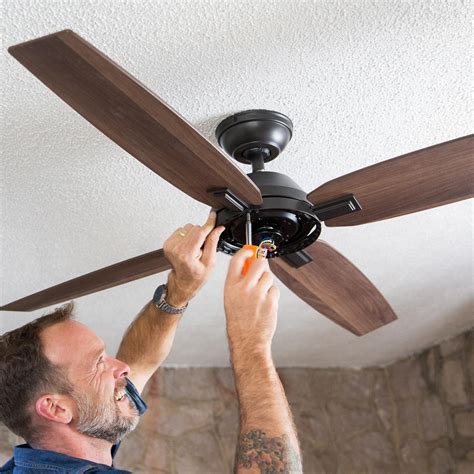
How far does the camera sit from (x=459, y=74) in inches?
60.4

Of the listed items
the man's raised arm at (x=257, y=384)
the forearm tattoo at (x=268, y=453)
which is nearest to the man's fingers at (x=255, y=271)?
the man's raised arm at (x=257, y=384)

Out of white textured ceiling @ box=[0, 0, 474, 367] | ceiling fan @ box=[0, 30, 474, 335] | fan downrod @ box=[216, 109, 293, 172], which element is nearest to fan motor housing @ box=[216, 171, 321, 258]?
ceiling fan @ box=[0, 30, 474, 335]

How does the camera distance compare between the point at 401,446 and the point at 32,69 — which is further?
the point at 401,446

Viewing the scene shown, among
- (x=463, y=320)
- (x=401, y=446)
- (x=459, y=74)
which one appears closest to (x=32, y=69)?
(x=459, y=74)

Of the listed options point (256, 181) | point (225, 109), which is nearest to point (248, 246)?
point (256, 181)

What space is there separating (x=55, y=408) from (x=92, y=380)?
97 mm

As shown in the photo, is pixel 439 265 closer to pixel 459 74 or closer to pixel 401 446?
pixel 459 74

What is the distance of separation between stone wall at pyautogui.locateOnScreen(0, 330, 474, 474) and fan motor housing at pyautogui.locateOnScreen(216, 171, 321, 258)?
2.22m

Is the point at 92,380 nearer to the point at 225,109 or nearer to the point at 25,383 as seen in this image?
the point at 25,383

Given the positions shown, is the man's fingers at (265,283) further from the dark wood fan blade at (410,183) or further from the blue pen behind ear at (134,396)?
the blue pen behind ear at (134,396)

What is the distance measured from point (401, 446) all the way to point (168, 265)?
2694mm

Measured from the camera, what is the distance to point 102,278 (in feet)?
5.42

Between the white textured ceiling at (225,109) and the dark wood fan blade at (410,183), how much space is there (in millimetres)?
271

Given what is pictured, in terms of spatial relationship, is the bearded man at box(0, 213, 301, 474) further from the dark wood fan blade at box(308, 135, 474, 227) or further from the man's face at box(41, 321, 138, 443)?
the dark wood fan blade at box(308, 135, 474, 227)
